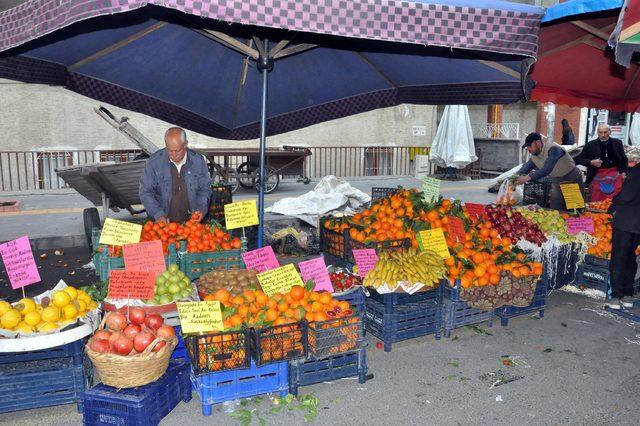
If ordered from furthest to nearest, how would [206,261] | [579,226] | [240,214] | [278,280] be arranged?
[579,226]
[206,261]
[240,214]
[278,280]

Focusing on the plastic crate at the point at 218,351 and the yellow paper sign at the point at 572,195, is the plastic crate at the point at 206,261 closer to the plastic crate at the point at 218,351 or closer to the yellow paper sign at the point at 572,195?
the plastic crate at the point at 218,351

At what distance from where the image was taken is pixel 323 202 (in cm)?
1157

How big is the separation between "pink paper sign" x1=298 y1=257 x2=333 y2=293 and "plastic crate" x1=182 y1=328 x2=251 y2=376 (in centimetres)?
100

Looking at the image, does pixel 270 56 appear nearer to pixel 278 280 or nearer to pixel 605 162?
pixel 278 280

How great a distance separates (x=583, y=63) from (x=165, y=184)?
5932 millimetres

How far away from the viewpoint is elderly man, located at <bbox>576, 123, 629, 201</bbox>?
9.46 metres

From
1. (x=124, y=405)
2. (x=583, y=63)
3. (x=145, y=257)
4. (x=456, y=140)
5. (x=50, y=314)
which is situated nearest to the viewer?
(x=124, y=405)

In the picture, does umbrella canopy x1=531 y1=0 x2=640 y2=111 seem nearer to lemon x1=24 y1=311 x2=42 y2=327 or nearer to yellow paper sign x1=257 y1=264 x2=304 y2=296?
yellow paper sign x1=257 y1=264 x2=304 y2=296

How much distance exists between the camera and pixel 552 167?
324 inches

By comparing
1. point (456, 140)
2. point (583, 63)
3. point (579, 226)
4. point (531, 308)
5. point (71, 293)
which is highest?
point (583, 63)

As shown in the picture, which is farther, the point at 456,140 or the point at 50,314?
the point at 456,140

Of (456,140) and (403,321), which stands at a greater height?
(456,140)

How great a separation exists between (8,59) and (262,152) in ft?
8.64

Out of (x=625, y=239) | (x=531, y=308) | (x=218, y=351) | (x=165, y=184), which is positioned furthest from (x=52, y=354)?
(x=625, y=239)
